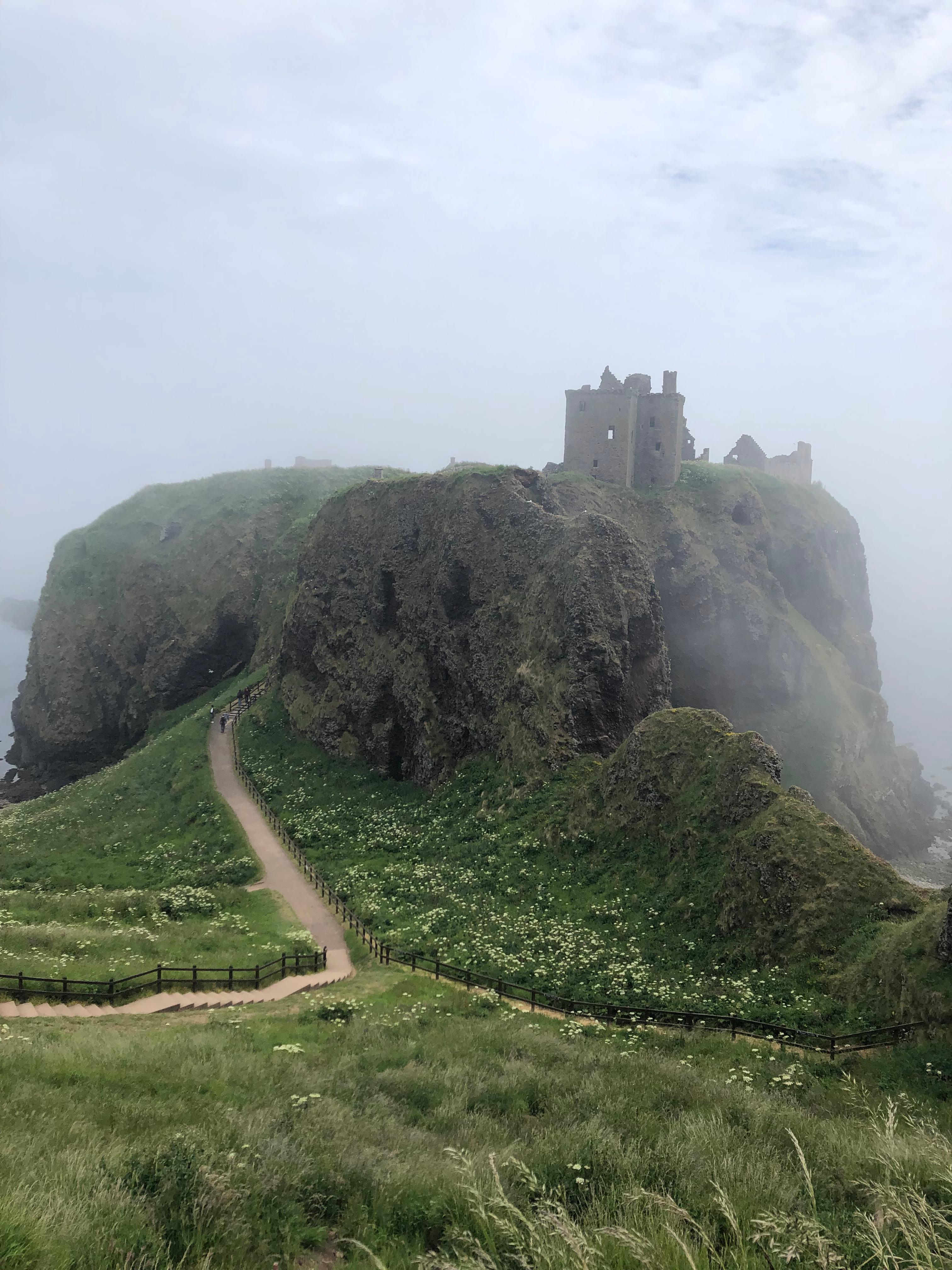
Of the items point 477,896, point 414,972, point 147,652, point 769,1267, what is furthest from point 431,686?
point 769,1267

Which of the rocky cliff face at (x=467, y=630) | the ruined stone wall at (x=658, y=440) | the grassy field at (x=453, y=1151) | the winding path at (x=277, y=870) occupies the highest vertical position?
the ruined stone wall at (x=658, y=440)

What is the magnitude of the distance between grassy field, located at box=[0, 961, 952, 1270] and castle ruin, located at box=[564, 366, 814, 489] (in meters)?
54.0

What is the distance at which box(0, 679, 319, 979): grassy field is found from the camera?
22.0m

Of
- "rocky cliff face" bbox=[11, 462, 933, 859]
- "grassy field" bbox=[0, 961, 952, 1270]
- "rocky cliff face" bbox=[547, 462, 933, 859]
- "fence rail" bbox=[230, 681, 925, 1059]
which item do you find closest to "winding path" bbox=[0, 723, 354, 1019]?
"fence rail" bbox=[230, 681, 925, 1059]

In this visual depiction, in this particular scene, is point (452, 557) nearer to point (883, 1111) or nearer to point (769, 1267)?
point (883, 1111)

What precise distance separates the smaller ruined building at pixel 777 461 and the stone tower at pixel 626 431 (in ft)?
99.3

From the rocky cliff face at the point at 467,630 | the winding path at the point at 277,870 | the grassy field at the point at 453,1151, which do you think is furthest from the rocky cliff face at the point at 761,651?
the grassy field at the point at 453,1151

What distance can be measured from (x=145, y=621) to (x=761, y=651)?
1963 inches

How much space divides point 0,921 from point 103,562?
169 feet

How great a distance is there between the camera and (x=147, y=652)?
6475 cm

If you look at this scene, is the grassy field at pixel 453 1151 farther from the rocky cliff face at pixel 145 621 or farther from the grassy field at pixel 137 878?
the rocky cliff face at pixel 145 621

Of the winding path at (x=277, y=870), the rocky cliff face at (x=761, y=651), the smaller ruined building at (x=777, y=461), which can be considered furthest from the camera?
the smaller ruined building at (x=777, y=461)

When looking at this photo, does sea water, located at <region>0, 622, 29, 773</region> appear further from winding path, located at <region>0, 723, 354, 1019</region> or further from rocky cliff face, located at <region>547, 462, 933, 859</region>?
rocky cliff face, located at <region>547, 462, 933, 859</region>

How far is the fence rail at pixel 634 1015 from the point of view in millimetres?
16719
